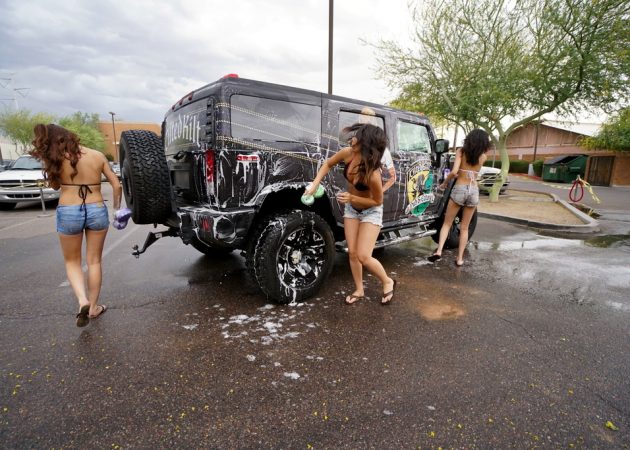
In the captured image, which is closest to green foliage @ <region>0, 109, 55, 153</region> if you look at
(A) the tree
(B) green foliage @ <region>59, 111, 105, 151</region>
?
(B) green foliage @ <region>59, 111, 105, 151</region>

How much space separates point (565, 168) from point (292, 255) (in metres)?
29.1

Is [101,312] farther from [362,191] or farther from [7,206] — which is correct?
[7,206]

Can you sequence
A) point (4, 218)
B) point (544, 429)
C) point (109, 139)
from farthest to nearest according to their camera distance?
1. point (109, 139)
2. point (4, 218)
3. point (544, 429)

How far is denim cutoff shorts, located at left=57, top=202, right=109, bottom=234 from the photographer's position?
8.76ft

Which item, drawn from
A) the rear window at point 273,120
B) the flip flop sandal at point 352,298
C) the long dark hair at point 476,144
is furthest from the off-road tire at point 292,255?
the long dark hair at point 476,144

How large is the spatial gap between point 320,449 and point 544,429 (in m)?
1.21

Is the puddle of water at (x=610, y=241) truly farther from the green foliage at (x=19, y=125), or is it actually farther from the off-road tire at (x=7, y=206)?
the green foliage at (x=19, y=125)

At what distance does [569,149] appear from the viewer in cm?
3216

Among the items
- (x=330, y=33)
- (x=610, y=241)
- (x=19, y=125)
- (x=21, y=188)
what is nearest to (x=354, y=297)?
(x=610, y=241)

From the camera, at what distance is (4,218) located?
8.34 meters

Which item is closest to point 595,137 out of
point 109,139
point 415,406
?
point 415,406

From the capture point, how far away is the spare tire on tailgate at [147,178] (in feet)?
9.88

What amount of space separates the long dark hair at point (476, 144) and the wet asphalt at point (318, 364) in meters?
1.55

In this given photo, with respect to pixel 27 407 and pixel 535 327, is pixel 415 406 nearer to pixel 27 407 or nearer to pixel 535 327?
pixel 535 327
